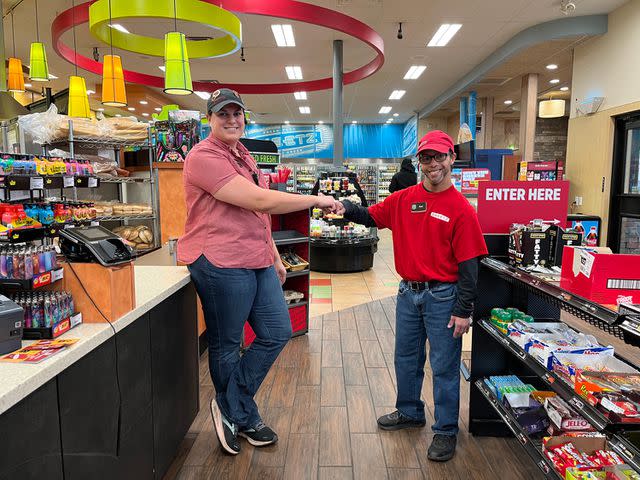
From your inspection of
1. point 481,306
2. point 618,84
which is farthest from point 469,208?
point 618,84

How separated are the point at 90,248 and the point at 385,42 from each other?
27.3 ft

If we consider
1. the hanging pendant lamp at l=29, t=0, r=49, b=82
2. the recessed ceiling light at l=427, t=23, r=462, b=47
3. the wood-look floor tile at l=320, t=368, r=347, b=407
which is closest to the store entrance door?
the recessed ceiling light at l=427, t=23, r=462, b=47

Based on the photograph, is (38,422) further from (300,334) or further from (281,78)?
(281,78)

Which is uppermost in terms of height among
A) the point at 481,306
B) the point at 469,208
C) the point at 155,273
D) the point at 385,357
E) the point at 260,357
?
the point at 469,208

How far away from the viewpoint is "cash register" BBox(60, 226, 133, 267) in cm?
150

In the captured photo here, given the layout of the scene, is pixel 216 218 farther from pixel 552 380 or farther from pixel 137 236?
pixel 137 236

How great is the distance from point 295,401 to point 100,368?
5.74 ft

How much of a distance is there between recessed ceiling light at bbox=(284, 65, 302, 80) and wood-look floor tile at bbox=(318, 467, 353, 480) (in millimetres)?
9464

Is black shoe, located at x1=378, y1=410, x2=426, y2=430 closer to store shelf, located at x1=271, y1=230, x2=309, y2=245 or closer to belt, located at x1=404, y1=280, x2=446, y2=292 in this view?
belt, located at x1=404, y1=280, x2=446, y2=292

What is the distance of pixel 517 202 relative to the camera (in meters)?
2.59

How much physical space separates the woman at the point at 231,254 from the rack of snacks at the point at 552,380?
1050 mm

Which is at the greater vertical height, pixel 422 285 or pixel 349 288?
pixel 422 285

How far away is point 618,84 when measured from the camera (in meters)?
6.87

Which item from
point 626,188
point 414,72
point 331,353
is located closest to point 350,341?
point 331,353
